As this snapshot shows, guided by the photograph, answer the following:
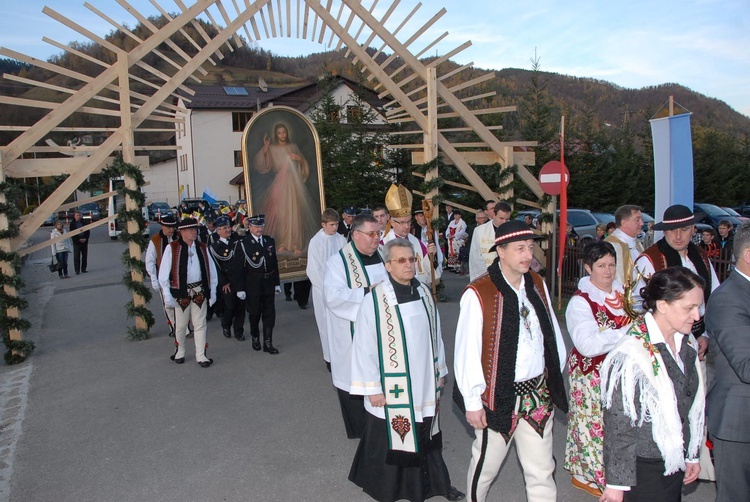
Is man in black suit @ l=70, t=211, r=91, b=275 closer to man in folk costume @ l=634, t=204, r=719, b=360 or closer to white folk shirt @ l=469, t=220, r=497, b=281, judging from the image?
white folk shirt @ l=469, t=220, r=497, b=281

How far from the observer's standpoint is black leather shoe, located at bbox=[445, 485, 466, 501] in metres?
4.34

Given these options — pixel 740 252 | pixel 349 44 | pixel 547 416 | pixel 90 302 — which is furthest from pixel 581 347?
pixel 90 302

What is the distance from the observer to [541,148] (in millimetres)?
21344

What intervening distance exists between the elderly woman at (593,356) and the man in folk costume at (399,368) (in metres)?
0.99

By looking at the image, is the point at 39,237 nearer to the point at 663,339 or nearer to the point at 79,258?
the point at 79,258

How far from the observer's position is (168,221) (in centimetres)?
916

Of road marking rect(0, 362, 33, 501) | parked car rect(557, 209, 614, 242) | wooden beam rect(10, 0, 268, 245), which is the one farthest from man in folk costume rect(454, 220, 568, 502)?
parked car rect(557, 209, 614, 242)

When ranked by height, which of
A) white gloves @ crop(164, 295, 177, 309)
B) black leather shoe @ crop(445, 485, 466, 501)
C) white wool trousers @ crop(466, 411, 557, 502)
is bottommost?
black leather shoe @ crop(445, 485, 466, 501)

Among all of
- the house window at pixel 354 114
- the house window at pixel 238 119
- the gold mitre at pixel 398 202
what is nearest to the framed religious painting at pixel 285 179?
the gold mitre at pixel 398 202

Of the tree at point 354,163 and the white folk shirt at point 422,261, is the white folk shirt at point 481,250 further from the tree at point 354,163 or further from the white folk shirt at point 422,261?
the tree at point 354,163

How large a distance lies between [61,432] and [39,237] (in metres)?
32.1

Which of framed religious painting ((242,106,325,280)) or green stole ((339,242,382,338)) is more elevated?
framed religious painting ((242,106,325,280))

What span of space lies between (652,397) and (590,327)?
A: 105cm

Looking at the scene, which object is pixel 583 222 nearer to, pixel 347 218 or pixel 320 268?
pixel 347 218
